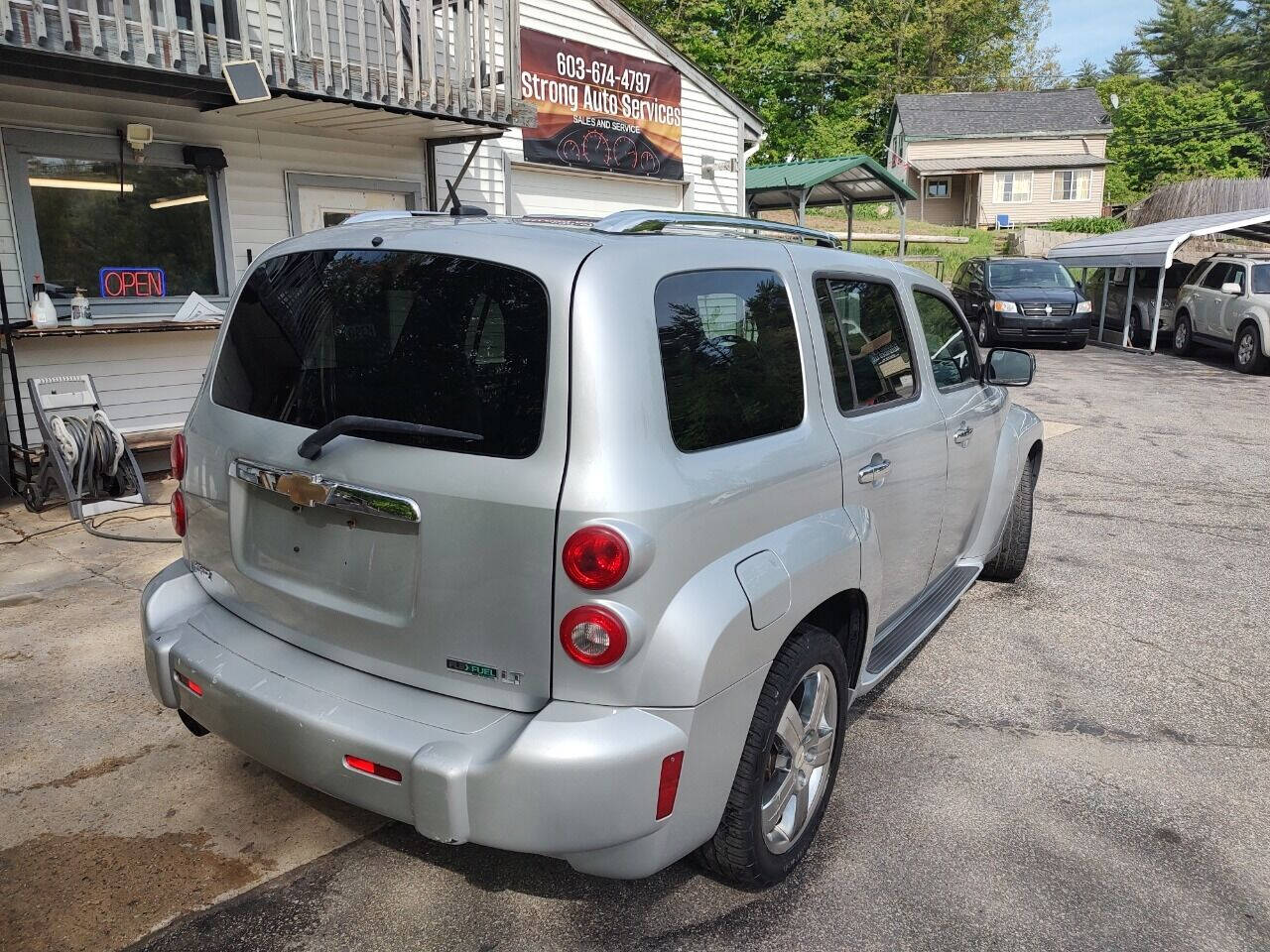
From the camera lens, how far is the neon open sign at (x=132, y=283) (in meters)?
7.68

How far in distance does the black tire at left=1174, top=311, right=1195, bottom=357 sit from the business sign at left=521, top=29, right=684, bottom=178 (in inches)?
395

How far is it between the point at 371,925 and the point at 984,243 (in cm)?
3820

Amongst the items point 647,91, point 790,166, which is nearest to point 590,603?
point 647,91

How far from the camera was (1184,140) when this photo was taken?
48250mm

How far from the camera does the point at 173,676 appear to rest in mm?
2715

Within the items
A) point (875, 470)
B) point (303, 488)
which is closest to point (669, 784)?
point (303, 488)

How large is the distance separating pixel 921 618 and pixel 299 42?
666 centimetres

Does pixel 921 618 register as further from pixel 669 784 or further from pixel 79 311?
pixel 79 311

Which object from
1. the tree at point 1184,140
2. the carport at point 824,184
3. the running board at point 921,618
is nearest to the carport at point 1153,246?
the carport at point 824,184

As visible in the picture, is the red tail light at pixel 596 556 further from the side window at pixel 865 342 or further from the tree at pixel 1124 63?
the tree at pixel 1124 63

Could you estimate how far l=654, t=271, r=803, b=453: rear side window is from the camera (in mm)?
2381

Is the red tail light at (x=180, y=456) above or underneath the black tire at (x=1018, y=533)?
above

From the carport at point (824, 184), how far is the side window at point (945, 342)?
12458 mm

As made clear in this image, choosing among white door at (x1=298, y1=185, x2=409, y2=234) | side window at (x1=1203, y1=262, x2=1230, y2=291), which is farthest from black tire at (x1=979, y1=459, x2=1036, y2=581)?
side window at (x1=1203, y1=262, x2=1230, y2=291)
